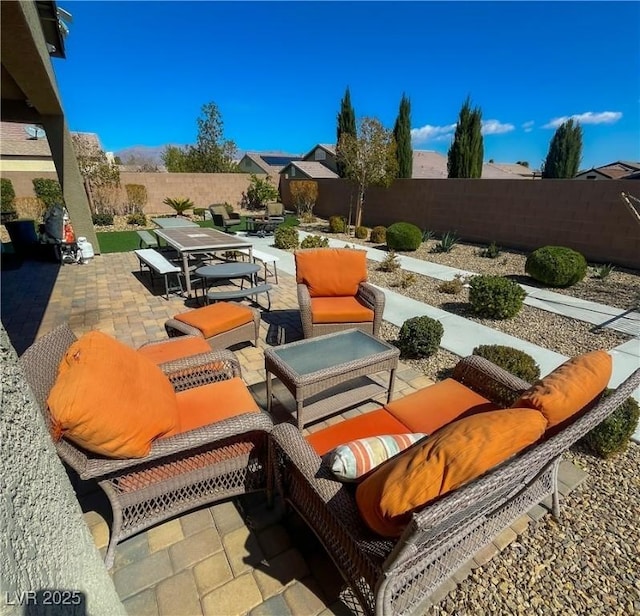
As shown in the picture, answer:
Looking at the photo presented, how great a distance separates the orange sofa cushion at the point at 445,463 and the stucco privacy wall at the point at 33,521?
3.10ft

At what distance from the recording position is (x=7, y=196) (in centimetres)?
1470

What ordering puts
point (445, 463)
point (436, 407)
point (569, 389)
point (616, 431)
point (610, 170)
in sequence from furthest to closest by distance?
point (610, 170) → point (616, 431) → point (436, 407) → point (569, 389) → point (445, 463)

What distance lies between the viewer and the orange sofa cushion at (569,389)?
4.52ft

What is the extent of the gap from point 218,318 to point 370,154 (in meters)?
10.5

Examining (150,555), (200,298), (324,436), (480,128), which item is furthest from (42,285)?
(480,128)

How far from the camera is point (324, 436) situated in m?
1.99

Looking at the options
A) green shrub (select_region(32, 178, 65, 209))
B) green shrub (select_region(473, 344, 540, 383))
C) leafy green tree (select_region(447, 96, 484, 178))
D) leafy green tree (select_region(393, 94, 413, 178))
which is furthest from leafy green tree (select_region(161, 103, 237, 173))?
green shrub (select_region(473, 344, 540, 383))

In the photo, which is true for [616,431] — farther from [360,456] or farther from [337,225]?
[337,225]

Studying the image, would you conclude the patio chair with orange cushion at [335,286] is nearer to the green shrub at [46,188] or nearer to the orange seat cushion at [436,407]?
the orange seat cushion at [436,407]

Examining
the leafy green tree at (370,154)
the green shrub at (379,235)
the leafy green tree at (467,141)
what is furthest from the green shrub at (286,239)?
the leafy green tree at (467,141)

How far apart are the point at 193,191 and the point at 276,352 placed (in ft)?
58.7

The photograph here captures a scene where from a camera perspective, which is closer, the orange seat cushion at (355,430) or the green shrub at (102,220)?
the orange seat cushion at (355,430)

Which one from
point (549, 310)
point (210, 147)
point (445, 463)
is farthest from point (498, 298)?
point (210, 147)

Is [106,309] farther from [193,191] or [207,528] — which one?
[193,191]
